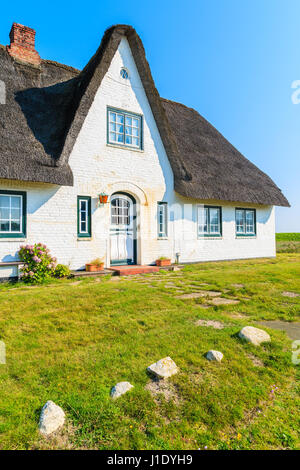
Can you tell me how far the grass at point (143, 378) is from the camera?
7.14 feet

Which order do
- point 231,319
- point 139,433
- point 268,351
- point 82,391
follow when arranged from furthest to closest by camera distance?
1. point 231,319
2. point 268,351
3. point 82,391
4. point 139,433

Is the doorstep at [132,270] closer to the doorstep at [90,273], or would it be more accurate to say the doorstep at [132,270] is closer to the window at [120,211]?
the doorstep at [90,273]

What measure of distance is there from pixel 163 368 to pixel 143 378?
0.75 ft

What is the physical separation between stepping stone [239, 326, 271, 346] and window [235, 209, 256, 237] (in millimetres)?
11494

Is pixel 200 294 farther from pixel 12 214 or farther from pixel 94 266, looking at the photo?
pixel 12 214

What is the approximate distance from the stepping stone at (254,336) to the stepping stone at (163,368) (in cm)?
112

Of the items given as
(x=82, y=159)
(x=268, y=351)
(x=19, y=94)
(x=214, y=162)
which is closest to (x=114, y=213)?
(x=82, y=159)

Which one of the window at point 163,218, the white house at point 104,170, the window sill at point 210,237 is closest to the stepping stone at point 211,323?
the white house at point 104,170

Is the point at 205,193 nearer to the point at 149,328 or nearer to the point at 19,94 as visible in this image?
the point at 19,94

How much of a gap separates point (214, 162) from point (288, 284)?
28.1 ft

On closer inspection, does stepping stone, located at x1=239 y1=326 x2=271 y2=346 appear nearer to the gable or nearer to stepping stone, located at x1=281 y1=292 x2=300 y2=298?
stepping stone, located at x1=281 y1=292 x2=300 y2=298

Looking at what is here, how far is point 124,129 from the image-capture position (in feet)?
36.7

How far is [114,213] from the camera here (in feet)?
36.1

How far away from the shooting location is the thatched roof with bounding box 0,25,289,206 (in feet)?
28.9
